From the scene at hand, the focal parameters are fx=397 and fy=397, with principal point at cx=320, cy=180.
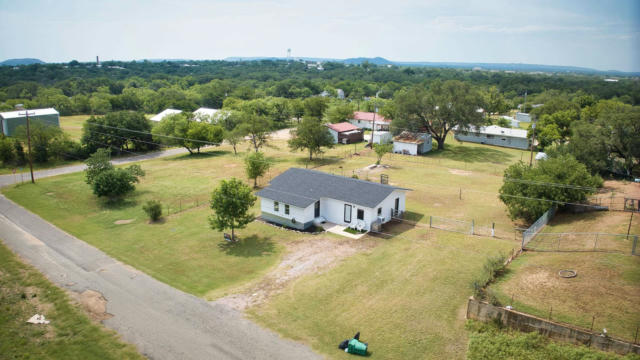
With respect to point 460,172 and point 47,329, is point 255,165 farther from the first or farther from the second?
point 47,329

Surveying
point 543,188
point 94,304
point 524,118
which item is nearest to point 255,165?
point 94,304

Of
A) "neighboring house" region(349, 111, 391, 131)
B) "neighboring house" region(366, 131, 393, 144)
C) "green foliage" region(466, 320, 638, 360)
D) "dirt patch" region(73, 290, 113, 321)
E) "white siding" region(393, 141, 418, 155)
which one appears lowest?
"dirt patch" region(73, 290, 113, 321)

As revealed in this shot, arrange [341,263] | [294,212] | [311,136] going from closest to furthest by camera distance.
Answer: [341,263]
[294,212]
[311,136]

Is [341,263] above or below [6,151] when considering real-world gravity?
below

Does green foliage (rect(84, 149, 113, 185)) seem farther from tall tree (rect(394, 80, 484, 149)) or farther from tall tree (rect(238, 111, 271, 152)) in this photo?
tall tree (rect(394, 80, 484, 149))

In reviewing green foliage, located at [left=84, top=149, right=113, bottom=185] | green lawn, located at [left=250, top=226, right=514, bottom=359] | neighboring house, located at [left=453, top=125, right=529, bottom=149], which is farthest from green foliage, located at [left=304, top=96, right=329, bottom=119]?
green lawn, located at [left=250, top=226, right=514, bottom=359]

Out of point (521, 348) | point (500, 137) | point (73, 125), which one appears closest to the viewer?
point (521, 348)

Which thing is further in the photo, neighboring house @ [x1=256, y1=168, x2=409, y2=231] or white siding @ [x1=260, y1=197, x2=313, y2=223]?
white siding @ [x1=260, y1=197, x2=313, y2=223]
